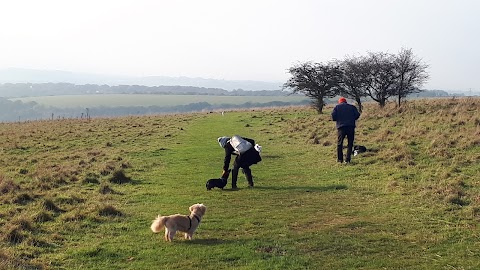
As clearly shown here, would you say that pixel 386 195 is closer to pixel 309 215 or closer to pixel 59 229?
pixel 309 215

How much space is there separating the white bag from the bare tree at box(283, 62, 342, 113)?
2766 centimetres

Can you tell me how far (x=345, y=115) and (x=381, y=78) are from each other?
1962 centimetres

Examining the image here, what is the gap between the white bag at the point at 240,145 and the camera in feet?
40.2

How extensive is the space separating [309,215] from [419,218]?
2.05 metres

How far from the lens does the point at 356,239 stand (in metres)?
7.66

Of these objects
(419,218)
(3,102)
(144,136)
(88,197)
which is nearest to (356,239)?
(419,218)

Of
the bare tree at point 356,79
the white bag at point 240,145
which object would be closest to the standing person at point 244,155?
the white bag at point 240,145

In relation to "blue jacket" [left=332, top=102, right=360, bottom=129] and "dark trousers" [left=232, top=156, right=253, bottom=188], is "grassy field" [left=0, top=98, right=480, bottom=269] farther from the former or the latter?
"blue jacket" [left=332, top=102, right=360, bottom=129]

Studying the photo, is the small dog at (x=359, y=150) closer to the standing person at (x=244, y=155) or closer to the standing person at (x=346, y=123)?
the standing person at (x=346, y=123)

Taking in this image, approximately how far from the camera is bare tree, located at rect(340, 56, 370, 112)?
34.4 metres

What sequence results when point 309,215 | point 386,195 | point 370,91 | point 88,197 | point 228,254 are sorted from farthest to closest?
1. point 370,91
2. point 88,197
3. point 386,195
4. point 309,215
5. point 228,254

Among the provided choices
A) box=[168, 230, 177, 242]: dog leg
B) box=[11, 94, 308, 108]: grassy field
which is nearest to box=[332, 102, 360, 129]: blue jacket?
box=[168, 230, 177, 242]: dog leg

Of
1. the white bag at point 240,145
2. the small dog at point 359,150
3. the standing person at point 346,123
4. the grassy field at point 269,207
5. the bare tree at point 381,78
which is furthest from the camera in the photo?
the bare tree at point 381,78

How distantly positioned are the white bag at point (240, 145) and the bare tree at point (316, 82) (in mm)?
27659
